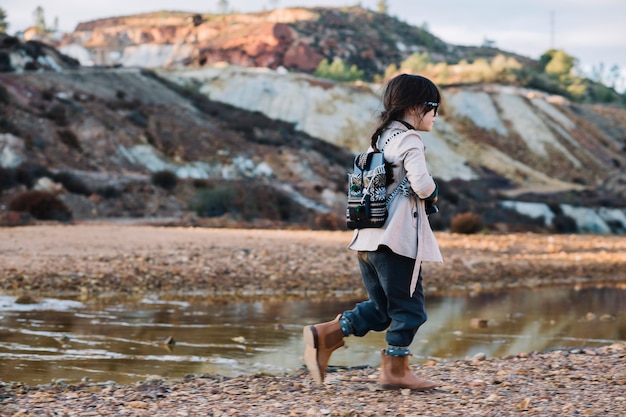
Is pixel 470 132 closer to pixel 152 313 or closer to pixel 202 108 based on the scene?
pixel 202 108

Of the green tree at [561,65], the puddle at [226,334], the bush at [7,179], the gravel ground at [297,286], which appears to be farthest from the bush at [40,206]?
the green tree at [561,65]

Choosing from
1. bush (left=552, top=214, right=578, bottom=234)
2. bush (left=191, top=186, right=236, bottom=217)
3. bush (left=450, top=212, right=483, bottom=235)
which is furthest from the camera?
bush (left=552, top=214, right=578, bottom=234)

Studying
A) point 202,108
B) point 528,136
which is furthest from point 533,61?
point 202,108

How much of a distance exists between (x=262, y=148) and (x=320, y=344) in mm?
35373

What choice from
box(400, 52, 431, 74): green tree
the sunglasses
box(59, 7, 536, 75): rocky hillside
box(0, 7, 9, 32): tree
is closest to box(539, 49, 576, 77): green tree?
box(400, 52, 431, 74): green tree

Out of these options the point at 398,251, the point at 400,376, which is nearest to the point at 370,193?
the point at 398,251

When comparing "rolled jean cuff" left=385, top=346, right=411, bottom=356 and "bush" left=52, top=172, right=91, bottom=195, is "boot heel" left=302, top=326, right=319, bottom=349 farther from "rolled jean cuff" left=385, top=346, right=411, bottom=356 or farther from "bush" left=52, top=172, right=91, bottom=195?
"bush" left=52, top=172, right=91, bottom=195

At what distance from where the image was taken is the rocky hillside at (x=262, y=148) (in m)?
29.1

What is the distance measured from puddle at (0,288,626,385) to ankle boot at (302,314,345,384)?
55.9 inches

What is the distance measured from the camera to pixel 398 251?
5.20 m

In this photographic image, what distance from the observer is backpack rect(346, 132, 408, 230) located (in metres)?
5.26

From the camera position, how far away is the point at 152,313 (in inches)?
412

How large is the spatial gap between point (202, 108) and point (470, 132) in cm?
1900

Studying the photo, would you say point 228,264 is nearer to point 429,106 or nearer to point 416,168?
point 429,106
